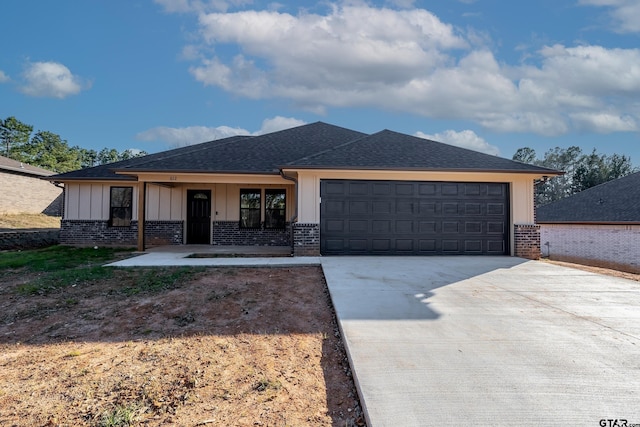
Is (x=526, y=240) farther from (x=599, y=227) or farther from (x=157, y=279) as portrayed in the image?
(x=599, y=227)

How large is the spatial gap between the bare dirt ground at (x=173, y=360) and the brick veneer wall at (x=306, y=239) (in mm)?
3931

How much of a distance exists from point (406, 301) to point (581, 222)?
18.6 meters

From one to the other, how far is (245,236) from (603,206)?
64.4ft

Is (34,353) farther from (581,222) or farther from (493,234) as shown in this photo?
(581,222)

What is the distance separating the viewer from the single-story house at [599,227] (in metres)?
15.1

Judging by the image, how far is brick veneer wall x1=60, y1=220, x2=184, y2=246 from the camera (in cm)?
1252

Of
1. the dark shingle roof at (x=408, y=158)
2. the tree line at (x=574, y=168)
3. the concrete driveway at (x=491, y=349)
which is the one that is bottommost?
the concrete driveway at (x=491, y=349)

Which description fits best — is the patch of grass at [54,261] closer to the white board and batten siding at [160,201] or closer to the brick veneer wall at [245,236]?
the white board and batten siding at [160,201]

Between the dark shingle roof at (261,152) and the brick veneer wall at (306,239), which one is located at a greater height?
the dark shingle roof at (261,152)

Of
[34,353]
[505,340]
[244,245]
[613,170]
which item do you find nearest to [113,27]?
[244,245]

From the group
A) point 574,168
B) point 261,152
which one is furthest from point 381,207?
point 574,168

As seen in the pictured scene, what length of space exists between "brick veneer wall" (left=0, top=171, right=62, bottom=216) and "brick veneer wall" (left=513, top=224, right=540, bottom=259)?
28.6 m

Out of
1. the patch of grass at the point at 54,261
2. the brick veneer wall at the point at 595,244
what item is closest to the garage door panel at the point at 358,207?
the patch of grass at the point at 54,261

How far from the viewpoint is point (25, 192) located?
881 inches
